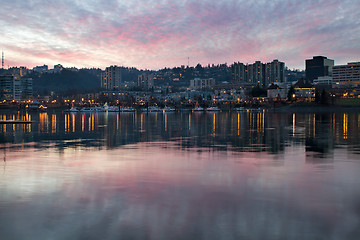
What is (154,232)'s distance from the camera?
816 cm

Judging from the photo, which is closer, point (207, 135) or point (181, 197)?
point (181, 197)

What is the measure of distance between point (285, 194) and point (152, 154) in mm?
11216

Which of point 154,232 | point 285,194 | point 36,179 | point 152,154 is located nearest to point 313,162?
point 285,194

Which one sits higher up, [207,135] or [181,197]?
[207,135]

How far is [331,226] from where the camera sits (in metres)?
8.51

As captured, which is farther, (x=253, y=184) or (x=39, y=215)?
(x=253, y=184)

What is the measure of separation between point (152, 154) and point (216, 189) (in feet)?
31.7

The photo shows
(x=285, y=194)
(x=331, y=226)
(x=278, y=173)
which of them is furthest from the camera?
(x=278, y=173)

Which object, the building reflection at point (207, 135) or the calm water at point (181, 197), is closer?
the calm water at point (181, 197)

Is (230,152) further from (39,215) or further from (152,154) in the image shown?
(39,215)

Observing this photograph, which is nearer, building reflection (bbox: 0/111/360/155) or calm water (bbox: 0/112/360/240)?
calm water (bbox: 0/112/360/240)

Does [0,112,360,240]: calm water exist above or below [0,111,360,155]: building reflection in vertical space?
below

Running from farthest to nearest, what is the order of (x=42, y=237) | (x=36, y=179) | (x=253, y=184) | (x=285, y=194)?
(x=36, y=179) → (x=253, y=184) → (x=285, y=194) → (x=42, y=237)

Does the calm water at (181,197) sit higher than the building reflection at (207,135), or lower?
lower
